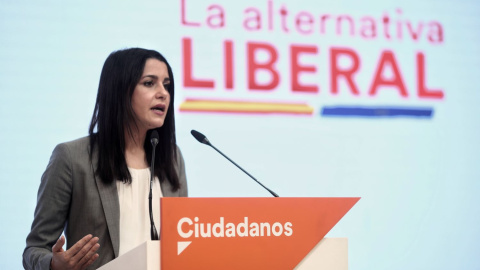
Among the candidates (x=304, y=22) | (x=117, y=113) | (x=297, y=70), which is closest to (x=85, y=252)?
(x=117, y=113)

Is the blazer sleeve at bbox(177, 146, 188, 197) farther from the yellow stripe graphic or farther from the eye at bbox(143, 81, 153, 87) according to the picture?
the yellow stripe graphic

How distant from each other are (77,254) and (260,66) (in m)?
1.96

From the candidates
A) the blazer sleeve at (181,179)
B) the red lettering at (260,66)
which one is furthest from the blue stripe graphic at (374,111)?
the blazer sleeve at (181,179)

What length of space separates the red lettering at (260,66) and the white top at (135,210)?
48.8 inches

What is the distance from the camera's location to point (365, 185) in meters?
→ 3.40

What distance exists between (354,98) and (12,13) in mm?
1878

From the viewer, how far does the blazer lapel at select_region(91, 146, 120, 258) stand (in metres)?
1.96

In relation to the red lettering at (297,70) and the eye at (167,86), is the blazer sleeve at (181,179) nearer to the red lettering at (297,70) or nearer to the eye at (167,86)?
the eye at (167,86)

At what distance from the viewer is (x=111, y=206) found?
199cm

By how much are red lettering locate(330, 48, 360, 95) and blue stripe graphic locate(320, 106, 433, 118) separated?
0.33 feet

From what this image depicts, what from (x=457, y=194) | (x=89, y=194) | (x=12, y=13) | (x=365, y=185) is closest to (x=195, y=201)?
(x=89, y=194)

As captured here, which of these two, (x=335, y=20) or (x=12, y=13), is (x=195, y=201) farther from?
(x=335, y=20)

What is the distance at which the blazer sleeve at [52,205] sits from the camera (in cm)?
194

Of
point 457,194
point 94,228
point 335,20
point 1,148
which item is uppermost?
point 335,20
